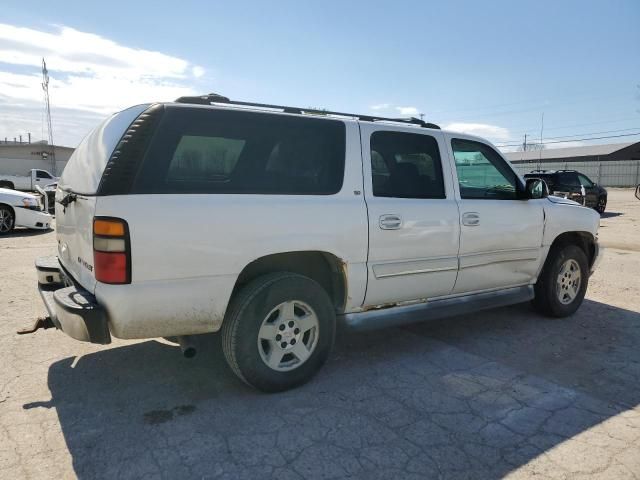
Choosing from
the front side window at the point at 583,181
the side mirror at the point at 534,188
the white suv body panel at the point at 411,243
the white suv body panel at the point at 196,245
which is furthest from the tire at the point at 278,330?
the front side window at the point at 583,181

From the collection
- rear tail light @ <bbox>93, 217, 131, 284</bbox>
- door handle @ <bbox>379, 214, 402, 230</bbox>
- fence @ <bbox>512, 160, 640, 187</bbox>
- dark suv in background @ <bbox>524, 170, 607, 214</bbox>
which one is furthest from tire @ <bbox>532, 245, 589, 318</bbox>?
fence @ <bbox>512, 160, 640, 187</bbox>

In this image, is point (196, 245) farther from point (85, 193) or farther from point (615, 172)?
point (615, 172)

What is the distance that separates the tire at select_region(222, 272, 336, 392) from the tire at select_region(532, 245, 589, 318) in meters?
2.79

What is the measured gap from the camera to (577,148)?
6856cm

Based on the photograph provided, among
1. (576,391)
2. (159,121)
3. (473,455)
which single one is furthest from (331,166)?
(576,391)

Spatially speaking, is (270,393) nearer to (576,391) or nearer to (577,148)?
(576,391)

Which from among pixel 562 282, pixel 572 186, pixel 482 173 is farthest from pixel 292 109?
pixel 572 186

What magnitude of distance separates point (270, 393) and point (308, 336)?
18.5 inches

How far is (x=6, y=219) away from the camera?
11438mm

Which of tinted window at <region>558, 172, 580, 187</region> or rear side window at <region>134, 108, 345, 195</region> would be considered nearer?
rear side window at <region>134, 108, 345, 195</region>

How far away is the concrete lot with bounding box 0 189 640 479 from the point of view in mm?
2631

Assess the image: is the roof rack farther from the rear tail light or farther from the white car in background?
the white car in background

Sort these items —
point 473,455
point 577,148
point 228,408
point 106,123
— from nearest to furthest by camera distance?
point 473,455
point 228,408
point 106,123
point 577,148

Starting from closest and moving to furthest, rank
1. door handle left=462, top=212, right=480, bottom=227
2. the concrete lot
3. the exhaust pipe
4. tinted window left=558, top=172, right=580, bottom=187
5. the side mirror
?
1. the concrete lot
2. the exhaust pipe
3. door handle left=462, top=212, right=480, bottom=227
4. the side mirror
5. tinted window left=558, top=172, right=580, bottom=187
